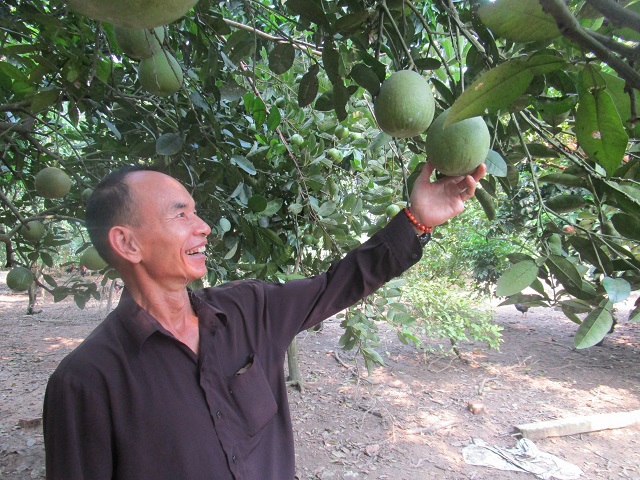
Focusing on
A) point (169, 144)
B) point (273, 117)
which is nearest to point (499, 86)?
point (169, 144)

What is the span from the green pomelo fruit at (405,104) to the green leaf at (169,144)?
0.81 metres

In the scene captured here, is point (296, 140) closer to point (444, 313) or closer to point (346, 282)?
point (346, 282)

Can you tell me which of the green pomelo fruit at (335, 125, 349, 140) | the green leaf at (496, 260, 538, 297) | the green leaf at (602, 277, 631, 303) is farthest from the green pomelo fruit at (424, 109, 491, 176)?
the green pomelo fruit at (335, 125, 349, 140)

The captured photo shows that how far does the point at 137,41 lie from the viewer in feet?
4.53

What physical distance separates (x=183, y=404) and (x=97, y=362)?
0.22m

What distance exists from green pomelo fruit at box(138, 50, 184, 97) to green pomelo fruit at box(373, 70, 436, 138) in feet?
2.36

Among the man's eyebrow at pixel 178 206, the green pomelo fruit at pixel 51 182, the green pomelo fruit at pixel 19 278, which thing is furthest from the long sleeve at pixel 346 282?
the green pomelo fruit at pixel 19 278

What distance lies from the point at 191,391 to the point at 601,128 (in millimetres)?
1005

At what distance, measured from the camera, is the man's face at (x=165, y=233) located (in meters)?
1.29

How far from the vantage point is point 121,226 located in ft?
4.25

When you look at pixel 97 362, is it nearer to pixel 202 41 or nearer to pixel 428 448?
pixel 202 41

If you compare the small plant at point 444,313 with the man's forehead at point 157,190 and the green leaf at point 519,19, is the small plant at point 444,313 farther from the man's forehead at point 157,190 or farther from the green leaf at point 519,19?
the green leaf at point 519,19

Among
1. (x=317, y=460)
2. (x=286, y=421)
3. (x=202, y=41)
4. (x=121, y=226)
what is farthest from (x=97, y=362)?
(x=317, y=460)

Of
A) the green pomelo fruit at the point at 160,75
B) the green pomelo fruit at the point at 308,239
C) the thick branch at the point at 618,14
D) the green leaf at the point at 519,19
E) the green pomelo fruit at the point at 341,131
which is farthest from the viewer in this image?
the green pomelo fruit at the point at 341,131
